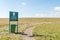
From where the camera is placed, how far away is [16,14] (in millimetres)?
22516

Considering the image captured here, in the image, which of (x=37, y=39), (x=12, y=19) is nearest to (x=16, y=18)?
(x=12, y=19)

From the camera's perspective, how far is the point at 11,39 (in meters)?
16.3

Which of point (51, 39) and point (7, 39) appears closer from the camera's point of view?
point (7, 39)

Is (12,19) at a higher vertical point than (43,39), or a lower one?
higher

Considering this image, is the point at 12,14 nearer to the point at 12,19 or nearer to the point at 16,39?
the point at 12,19

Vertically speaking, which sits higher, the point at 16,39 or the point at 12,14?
the point at 12,14

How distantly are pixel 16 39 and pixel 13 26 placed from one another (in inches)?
250

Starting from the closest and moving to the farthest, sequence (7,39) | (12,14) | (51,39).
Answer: (7,39), (51,39), (12,14)

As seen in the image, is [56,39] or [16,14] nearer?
[56,39]

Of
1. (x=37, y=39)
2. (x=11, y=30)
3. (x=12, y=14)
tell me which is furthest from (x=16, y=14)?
(x=37, y=39)

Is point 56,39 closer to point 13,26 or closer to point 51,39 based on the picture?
point 51,39

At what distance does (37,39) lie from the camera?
16.8m

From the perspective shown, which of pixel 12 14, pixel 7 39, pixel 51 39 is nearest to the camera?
pixel 7 39

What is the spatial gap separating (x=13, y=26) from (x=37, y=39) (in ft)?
21.1
